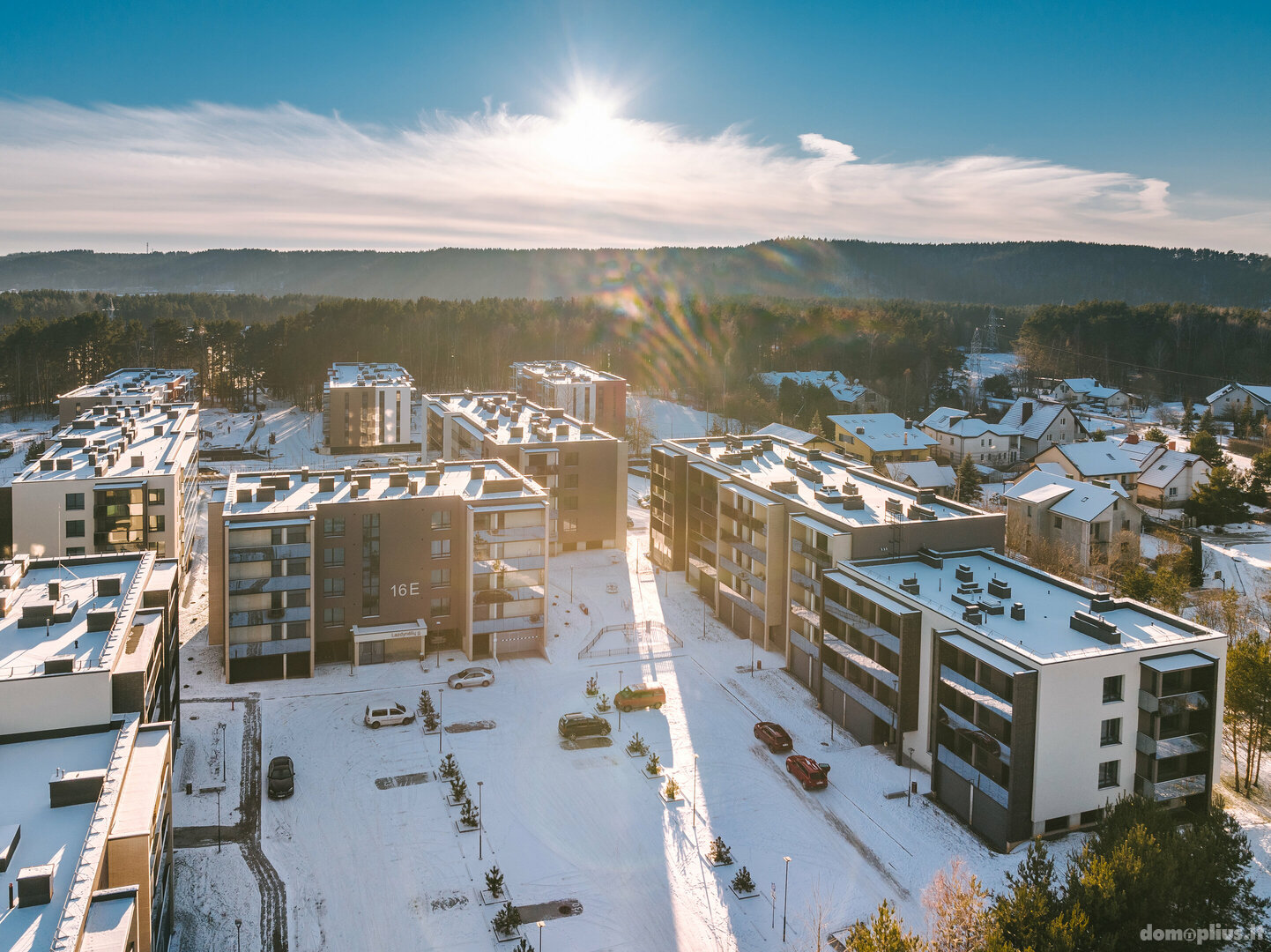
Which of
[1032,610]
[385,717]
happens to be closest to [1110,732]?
[1032,610]

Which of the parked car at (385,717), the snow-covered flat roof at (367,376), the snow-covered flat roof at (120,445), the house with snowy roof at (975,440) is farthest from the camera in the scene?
the snow-covered flat roof at (367,376)

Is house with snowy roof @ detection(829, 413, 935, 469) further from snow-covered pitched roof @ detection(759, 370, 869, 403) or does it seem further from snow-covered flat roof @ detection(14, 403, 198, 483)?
snow-covered flat roof @ detection(14, 403, 198, 483)

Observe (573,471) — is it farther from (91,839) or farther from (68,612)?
(91,839)

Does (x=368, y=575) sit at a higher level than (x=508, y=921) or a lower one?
higher

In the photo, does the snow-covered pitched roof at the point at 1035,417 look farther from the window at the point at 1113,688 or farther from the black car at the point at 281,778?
the black car at the point at 281,778

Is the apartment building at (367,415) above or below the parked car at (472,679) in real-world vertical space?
above

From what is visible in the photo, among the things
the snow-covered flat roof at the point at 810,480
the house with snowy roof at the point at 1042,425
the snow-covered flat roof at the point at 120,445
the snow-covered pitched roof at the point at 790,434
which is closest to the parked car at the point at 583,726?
the snow-covered flat roof at the point at 810,480

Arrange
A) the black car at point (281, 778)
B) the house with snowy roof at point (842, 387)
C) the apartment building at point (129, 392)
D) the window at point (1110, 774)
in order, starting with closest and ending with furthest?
the window at point (1110, 774) < the black car at point (281, 778) < the apartment building at point (129, 392) < the house with snowy roof at point (842, 387)

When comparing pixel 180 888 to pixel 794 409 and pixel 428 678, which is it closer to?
pixel 428 678
